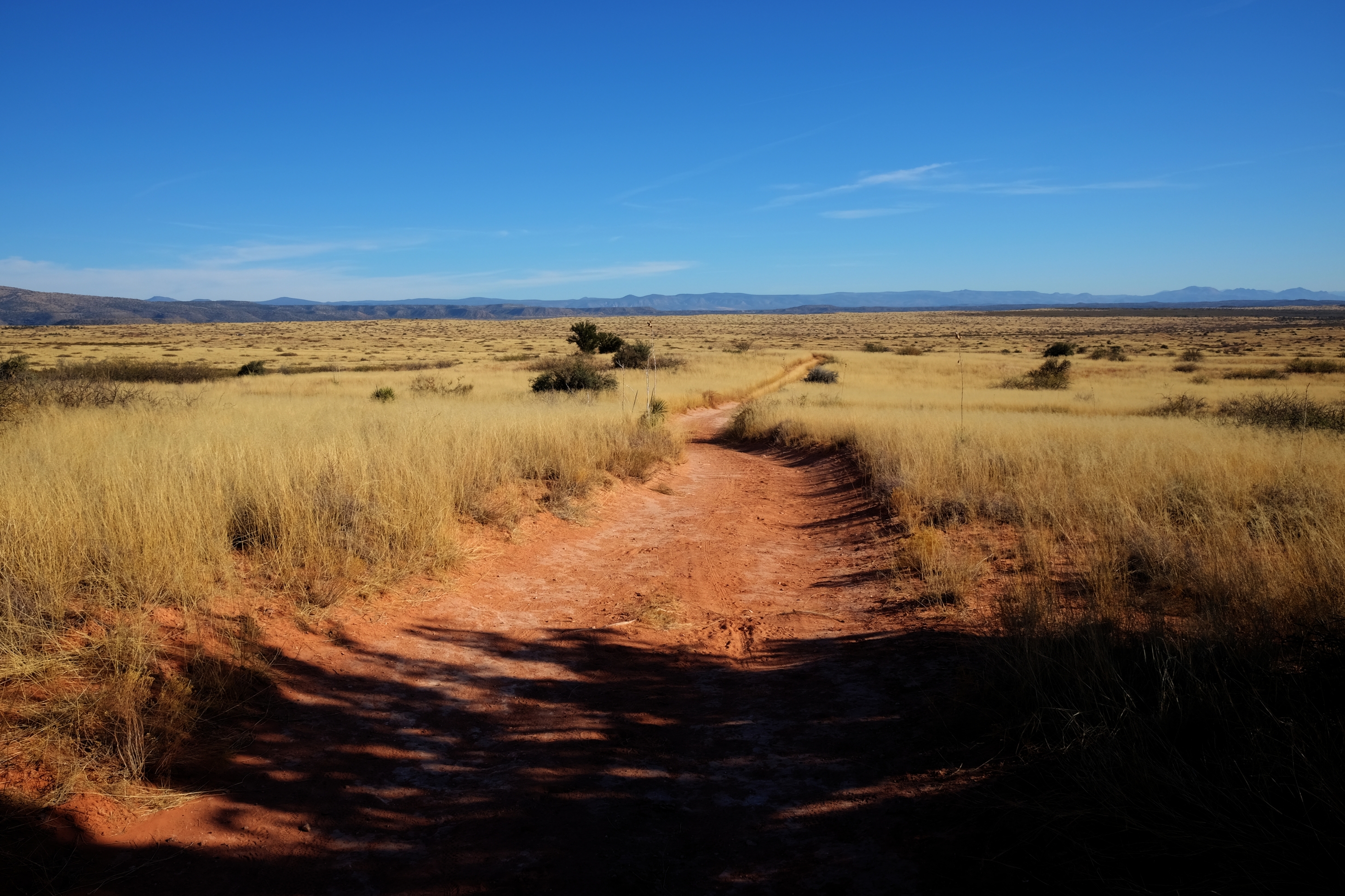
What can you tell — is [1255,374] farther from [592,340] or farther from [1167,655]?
[1167,655]

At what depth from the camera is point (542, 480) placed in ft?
34.0

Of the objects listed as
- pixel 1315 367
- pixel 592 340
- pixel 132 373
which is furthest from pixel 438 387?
pixel 1315 367

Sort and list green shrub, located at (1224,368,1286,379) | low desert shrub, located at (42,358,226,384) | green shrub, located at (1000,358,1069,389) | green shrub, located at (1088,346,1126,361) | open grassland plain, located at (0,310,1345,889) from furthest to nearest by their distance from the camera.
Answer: green shrub, located at (1088,346,1126,361) < green shrub, located at (1224,368,1286,379) < green shrub, located at (1000,358,1069,389) < low desert shrub, located at (42,358,226,384) < open grassland plain, located at (0,310,1345,889)

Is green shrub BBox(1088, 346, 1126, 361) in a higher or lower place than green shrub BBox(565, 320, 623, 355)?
lower

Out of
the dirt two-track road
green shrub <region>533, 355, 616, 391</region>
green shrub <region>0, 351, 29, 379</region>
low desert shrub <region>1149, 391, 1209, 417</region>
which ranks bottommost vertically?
the dirt two-track road

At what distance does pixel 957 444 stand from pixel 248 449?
33.1 feet

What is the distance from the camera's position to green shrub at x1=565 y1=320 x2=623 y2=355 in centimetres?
4459

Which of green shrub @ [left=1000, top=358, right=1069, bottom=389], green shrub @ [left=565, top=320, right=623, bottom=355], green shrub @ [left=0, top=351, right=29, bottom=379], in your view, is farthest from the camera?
green shrub @ [left=565, top=320, right=623, bottom=355]

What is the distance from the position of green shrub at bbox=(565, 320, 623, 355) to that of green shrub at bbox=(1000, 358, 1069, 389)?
2184cm

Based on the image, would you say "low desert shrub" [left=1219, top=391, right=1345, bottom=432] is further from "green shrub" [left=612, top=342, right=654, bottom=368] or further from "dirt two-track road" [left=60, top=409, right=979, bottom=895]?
"green shrub" [left=612, top=342, right=654, bottom=368]

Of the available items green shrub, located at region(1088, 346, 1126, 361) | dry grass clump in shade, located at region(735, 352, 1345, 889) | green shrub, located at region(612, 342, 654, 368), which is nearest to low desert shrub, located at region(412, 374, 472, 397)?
green shrub, located at region(612, 342, 654, 368)

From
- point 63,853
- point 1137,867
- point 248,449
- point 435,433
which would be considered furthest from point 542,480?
point 1137,867

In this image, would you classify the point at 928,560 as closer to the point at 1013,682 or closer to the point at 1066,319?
the point at 1013,682

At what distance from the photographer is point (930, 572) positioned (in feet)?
21.9
